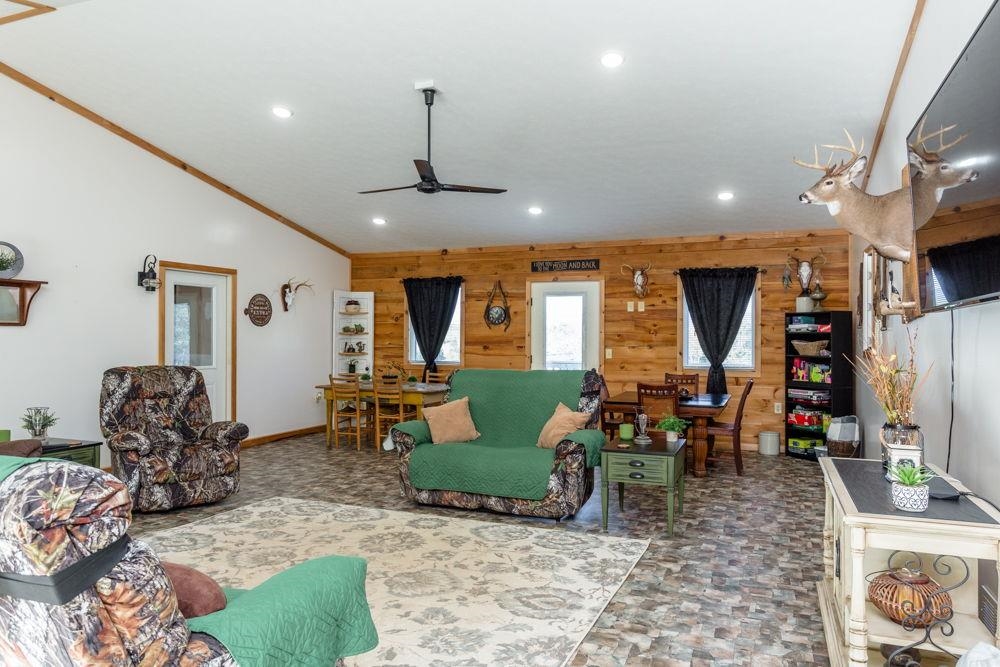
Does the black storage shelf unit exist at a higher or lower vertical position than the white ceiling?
lower

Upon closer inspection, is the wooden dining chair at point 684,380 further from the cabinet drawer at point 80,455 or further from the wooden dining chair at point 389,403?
the cabinet drawer at point 80,455

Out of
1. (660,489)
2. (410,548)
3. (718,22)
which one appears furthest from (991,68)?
(660,489)

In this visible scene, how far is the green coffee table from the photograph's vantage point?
403 centimetres

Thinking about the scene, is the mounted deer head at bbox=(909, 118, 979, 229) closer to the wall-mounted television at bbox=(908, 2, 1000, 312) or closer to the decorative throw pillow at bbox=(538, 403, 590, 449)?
the wall-mounted television at bbox=(908, 2, 1000, 312)

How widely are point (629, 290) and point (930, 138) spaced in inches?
216

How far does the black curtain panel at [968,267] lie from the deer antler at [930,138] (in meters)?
0.34

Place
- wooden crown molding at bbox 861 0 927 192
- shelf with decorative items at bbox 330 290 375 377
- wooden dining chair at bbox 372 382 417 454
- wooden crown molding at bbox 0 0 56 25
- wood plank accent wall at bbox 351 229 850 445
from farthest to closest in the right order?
shelf with decorative items at bbox 330 290 375 377 → wood plank accent wall at bbox 351 229 850 445 → wooden dining chair at bbox 372 382 417 454 → wooden crown molding at bbox 0 0 56 25 → wooden crown molding at bbox 861 0 927 192

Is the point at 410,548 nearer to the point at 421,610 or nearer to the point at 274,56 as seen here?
the point at 421,610

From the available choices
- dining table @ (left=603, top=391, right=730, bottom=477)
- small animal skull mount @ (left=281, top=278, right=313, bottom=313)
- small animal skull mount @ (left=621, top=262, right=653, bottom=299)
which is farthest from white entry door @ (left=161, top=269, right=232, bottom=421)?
small animal skull mount @ (left=621, top=262, right=653, bottom=299)

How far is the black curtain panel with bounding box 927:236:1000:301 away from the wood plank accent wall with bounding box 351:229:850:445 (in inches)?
196

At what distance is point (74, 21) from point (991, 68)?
5219 millimetres

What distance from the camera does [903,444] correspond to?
241 cm

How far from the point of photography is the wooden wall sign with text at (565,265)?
805 centimetres

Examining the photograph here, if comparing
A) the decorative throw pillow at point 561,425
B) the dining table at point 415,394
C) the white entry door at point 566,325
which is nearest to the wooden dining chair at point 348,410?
the dining table at point 415,394
